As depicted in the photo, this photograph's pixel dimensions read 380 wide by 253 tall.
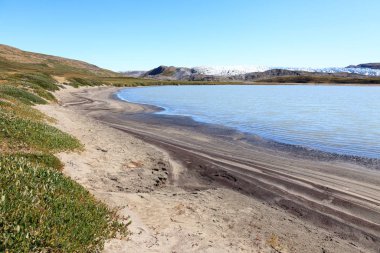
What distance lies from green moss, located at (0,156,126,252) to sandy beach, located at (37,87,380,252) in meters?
0.79

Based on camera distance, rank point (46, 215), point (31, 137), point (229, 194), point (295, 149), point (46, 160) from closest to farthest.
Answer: point (46, 215) < point (46, 160) < point (229, 194) < point (31, 137) < point (295, 149)

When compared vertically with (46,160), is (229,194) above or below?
below

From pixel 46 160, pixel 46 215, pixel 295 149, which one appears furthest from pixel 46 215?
pixel 295 149

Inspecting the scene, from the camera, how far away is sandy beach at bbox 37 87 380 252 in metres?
10.3

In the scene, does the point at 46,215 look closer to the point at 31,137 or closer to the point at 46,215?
the point at 46,215

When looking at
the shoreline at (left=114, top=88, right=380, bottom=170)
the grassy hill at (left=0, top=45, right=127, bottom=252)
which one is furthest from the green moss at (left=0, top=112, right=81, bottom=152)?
the shoreline at (left=114, top=88, right=380, bottom=170)

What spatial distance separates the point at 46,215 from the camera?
7488 mm

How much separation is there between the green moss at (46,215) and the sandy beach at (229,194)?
79 centimetres

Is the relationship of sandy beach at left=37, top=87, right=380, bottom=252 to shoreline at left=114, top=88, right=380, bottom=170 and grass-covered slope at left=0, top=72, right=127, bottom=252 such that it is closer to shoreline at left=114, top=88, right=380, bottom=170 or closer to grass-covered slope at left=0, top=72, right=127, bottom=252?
shoreline at left=114, top=88, right=380, bottom=170

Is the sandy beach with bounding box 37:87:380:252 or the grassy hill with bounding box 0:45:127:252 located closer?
the grassy hill with bounding box 0:45:127:252

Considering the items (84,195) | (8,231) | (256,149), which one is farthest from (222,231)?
(256,149)

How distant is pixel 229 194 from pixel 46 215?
8.80 m

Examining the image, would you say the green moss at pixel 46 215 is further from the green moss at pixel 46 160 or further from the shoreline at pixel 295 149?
the shoreline at pixel 295 149

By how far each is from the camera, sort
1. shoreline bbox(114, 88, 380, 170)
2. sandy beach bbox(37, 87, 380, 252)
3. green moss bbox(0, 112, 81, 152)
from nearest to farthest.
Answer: sandy beach bbox(37, 87, 380, 252) → green moss bbox(0, 112, 81, 152) → shoreline bbox(114, 88, 380, 170)
